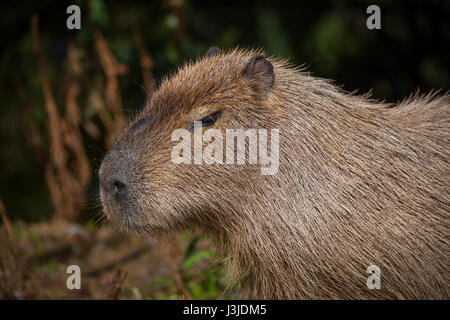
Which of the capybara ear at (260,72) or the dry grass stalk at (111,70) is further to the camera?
the dry grass stalk at (111,70)

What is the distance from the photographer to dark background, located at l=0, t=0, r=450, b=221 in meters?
6.23

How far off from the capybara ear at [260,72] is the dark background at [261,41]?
8.72 feet

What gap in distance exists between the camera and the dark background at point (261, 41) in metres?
6.23

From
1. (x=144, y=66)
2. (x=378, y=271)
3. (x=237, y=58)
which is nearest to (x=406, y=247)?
(x=378, y=271)

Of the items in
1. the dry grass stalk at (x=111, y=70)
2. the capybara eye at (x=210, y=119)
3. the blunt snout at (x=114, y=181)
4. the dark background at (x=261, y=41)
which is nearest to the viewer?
the blunt snout at (x=114, y=181)

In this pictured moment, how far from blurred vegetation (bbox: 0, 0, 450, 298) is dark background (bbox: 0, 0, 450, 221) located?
12 mm

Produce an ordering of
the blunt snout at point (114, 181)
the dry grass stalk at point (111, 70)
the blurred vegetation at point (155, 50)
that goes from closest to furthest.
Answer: the blunt snout at point (114, 181) → the dry grass stalk at point (111, 70) → the blurred vegetation at point (155, 50)

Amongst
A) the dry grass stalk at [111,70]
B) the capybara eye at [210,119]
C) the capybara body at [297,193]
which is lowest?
the capybara body at [297,193]

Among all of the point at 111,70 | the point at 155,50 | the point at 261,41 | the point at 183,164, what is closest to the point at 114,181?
the point at 183,164

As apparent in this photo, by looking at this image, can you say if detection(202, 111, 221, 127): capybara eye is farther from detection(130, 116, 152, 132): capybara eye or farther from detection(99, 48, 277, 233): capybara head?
detection(130, 116, 152, 132): capybara eye

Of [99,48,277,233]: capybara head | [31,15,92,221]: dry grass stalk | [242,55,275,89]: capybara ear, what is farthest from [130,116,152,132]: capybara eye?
[31,15,92,221]: dry grass stalk

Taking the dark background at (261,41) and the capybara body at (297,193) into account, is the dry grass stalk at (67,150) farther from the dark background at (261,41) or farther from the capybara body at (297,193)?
the capybara body at (297,193)

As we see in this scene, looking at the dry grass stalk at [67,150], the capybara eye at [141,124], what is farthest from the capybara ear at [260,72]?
the dry grass stalk at [67,150]

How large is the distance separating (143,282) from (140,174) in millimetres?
2082
